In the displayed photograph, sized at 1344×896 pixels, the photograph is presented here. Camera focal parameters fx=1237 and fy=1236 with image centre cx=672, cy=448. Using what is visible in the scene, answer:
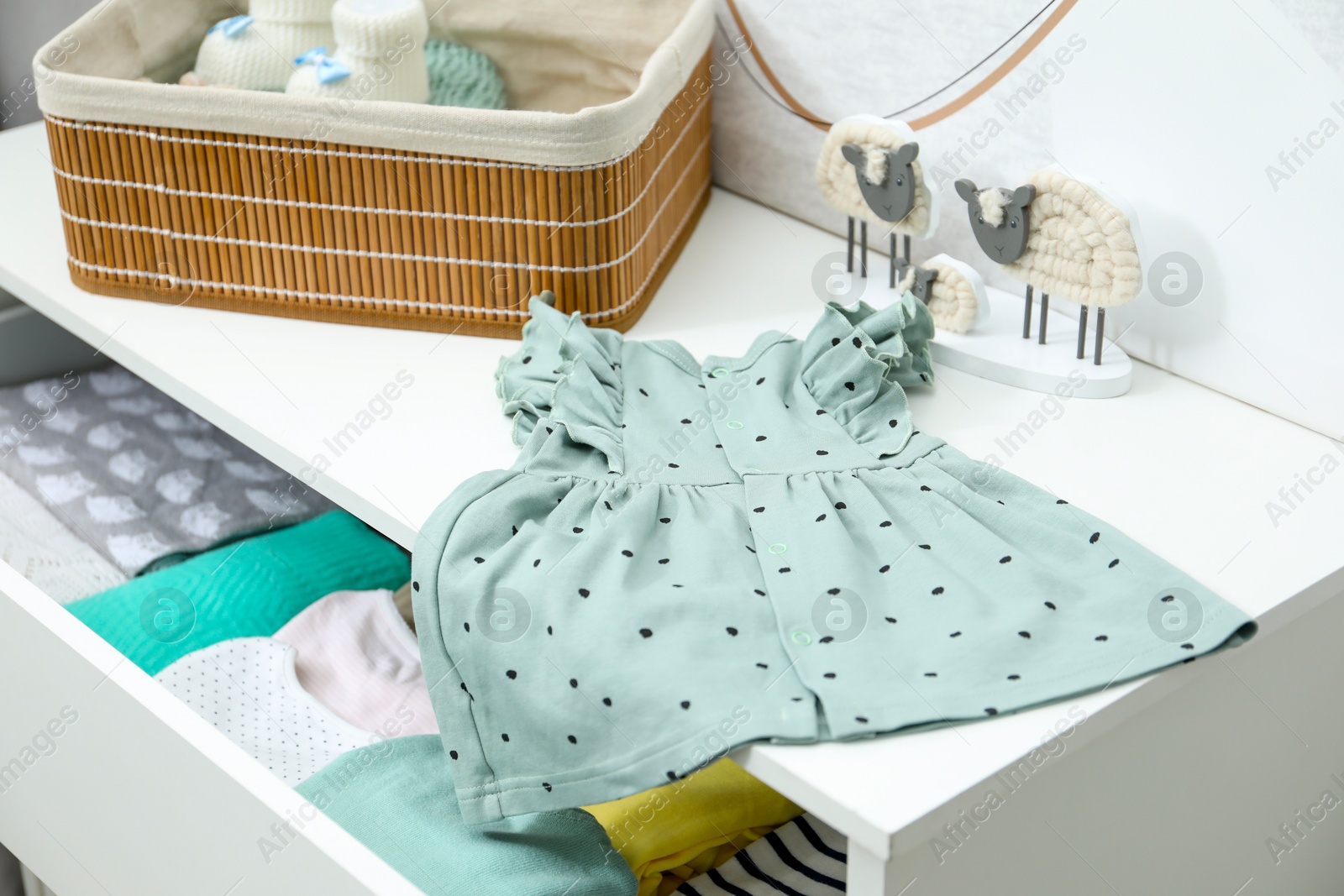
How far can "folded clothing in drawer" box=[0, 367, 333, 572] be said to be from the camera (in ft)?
3.29

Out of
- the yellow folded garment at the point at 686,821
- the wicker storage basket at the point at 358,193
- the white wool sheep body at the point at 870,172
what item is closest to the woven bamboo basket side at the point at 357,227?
the wicker storage basket at the point at 358,193

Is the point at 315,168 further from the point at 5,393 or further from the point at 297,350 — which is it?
the point at 5,393

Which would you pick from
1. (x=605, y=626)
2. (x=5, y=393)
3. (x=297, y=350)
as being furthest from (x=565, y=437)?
(x=5, y=393)

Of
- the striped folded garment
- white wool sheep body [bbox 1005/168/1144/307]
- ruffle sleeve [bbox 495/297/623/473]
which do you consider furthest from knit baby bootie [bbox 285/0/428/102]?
the striped folded garment

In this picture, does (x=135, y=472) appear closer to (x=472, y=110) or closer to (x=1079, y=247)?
(x=472, y=110)

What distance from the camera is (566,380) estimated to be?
2.43ft

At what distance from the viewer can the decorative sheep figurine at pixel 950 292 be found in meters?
0.83

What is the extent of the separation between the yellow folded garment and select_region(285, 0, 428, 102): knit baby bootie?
1.80ft

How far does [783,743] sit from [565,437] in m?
0.25

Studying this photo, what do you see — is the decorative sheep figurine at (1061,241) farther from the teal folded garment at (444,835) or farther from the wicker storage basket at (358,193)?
the teal folded garment at (444,835)

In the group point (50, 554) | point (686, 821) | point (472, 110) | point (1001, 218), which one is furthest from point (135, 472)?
point (1001, 218)

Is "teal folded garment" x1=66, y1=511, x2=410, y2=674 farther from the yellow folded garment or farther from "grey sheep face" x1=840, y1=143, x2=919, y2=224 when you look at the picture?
"grey sheep face" x1=840, y1=143, x2=919, y2=224

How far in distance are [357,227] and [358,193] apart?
0.03 metres

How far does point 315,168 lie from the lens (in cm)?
85
